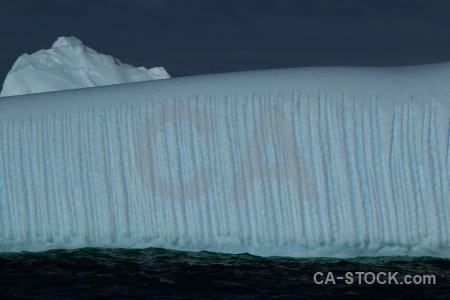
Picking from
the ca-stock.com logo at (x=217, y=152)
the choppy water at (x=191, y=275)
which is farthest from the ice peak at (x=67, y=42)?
the choppy water at (x=191, y=275)

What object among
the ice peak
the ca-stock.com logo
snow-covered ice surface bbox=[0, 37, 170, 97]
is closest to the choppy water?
the ca-stock.com logo

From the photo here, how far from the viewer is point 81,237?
1520 cm

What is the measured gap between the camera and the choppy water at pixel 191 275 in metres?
11.4

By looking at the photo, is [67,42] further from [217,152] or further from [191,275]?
[191,275]

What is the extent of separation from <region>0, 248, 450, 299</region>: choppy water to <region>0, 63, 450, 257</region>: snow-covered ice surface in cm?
55

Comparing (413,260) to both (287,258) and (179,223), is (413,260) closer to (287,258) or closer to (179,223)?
(287,258)

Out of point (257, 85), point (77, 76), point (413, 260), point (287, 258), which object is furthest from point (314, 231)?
point (77, 76)

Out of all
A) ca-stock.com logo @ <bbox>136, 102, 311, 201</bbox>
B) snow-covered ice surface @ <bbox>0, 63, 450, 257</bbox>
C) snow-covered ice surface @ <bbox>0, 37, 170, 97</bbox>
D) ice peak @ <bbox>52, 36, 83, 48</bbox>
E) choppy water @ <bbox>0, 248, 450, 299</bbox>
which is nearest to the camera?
choppy water @ <bbox>0, 248, 450, 299</bbox>

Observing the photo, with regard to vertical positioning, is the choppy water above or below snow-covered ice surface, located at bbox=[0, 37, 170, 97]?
below

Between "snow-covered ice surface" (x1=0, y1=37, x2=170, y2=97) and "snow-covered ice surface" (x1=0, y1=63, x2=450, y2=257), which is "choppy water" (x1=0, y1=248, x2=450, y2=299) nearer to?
"snow-covered ice surface" (x1=0, y1=63, x2=450, y2=257)

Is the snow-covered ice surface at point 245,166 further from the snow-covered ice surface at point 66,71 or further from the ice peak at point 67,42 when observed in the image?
the ice peak at point 67,42

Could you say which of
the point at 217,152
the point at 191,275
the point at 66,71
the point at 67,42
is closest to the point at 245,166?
the point at 217,152

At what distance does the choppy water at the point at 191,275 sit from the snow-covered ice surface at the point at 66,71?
472 inches

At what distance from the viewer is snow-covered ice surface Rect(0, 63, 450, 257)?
575 inches
